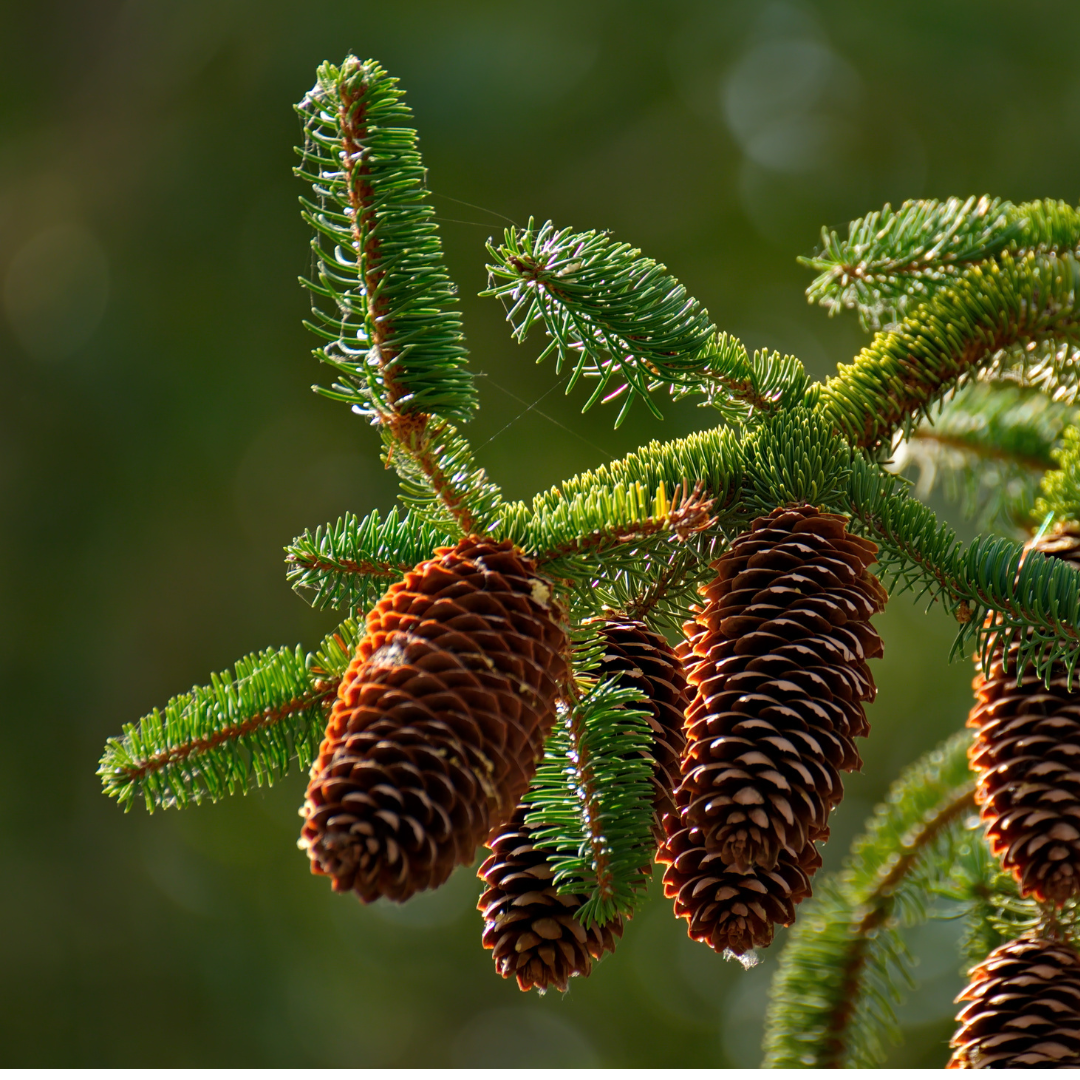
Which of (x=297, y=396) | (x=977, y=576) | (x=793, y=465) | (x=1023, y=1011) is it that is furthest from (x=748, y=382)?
(x=297, y=396)

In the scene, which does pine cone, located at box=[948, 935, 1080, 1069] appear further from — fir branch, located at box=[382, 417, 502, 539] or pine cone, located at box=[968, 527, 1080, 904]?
fir branch, located at box=[382, 417, 502, 539]

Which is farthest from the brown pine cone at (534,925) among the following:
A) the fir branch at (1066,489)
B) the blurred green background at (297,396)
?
the blurred green background at (297,396)

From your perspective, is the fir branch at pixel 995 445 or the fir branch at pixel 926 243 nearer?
the fir branch at pixel 926 243

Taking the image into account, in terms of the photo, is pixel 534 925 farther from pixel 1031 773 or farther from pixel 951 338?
pixel 951 338

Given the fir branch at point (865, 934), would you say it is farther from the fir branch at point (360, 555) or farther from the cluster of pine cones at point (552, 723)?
the fir branch at point (360, 555)

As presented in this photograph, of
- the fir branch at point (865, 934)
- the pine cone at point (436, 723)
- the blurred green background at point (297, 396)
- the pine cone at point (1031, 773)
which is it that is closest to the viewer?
the pine cone at point (436, 723)

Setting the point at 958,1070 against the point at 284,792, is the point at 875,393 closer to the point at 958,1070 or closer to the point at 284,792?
the point at 958,1070

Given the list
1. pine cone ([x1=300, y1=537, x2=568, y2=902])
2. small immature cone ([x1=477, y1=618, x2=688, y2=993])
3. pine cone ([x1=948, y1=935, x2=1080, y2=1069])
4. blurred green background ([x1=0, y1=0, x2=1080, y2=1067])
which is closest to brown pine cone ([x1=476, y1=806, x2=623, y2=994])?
small immature cone ([x1=477, y1=618, x2=688, y2=993])
